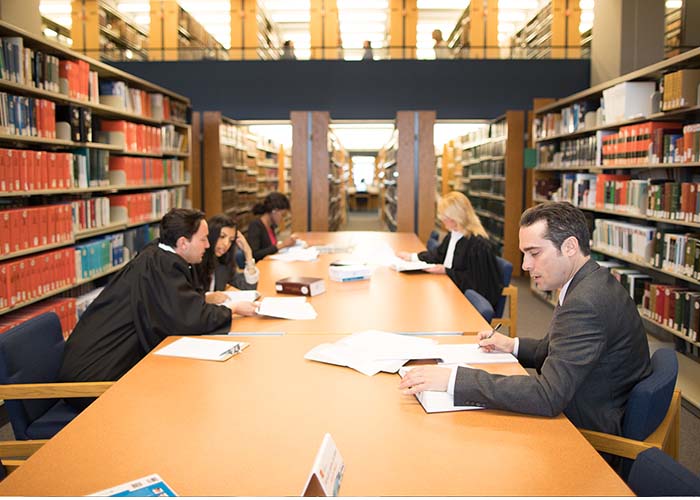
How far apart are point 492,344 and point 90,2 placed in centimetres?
1205

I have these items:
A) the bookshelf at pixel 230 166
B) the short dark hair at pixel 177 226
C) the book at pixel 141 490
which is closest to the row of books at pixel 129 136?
the short dark hair at pixel 177 226

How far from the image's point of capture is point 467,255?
4.52 metres


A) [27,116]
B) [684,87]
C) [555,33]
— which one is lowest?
[27,116]

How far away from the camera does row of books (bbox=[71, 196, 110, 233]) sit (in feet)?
16.5

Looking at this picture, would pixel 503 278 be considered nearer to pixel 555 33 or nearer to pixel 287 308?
pixel 287 308

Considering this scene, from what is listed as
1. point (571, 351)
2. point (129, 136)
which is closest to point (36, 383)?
point (571, 351)

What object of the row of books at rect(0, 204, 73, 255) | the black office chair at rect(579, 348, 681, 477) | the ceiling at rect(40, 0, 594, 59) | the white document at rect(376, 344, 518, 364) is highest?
the ceiling at rect(40, 0, 594, 59)

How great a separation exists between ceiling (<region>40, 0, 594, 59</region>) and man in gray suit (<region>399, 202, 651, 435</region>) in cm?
1155

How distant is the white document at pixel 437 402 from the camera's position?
5.95 feet

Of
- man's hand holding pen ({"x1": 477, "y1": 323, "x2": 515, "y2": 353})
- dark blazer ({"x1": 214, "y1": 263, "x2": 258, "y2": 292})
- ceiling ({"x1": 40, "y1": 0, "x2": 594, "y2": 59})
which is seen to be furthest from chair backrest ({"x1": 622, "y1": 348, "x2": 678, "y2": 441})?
ceiling ({"x1": 40, "y1": 0, "x2": 594, "y2": 59})

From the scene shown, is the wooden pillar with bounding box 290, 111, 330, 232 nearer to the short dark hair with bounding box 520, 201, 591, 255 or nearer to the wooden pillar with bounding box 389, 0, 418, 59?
the wooden pillar with bounding box 389, 0, 418, 59

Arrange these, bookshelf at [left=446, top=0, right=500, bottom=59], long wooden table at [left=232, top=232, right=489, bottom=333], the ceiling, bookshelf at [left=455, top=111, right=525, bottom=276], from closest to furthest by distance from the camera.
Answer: long wooden table at [left=232, top=232, right=489, bottom=333] → bookshelf at [left=455, top=111, right=525, bottom=276] → bookshelf at [left=446, top=0, right=500, bottom=59] → the ceiling

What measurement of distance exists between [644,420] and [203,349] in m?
1.54

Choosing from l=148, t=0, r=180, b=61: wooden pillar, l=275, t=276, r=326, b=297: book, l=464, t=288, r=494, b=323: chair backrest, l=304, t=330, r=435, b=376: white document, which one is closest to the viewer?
l=304, t=330, r=435, b=376: white document
